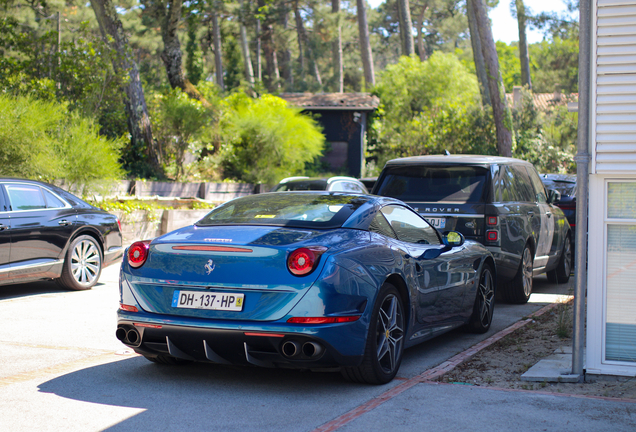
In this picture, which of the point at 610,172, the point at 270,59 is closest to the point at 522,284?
the point at 610,172

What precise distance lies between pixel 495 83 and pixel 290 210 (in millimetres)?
19996

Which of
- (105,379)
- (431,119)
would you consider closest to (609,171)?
(105,379)

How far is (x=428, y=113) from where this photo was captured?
33500 millimetres

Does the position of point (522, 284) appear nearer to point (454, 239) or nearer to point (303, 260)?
point (454, 239)

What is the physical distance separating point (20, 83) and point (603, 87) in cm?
1480

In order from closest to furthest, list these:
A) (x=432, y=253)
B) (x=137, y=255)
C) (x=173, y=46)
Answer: (x=137, y=255), (x=432, y=253), (x=173, y=46)

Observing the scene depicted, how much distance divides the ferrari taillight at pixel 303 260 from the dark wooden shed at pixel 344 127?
29324 millimetres

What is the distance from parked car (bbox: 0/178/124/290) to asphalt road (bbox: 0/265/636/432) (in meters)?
2.54

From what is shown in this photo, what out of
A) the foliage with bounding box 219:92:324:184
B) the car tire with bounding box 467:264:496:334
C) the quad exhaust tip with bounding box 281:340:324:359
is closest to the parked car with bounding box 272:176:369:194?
the car tire with bounding box 467:264:496:334

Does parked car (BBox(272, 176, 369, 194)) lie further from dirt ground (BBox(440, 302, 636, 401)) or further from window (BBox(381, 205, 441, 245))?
window (BBox(381, 205, 441, 245))

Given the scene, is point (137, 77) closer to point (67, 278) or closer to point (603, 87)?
point (67, 278)

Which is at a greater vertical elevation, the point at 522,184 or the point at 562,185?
the point at 522,184

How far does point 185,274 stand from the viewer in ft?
16.5

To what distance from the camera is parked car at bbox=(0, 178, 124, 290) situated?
8.95 m
